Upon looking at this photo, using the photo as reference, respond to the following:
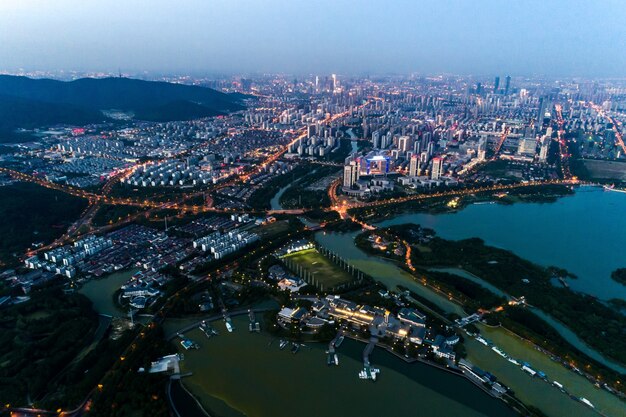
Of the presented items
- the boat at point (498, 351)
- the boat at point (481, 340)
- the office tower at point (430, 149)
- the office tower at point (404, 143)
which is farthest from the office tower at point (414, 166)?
the boat at point (498, 351)

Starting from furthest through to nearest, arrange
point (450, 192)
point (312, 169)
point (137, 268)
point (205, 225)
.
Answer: point (312, 169)
point (450, 192)
point (205, 225)
point (137, 268)

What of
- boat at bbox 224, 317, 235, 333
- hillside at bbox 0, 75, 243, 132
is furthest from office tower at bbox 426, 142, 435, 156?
hillside at bbox 0, 75, 243, 132

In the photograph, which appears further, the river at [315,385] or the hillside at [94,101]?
the hillside at [94,101]

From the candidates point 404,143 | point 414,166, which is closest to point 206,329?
point 414,166

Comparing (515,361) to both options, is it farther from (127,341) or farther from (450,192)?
(450,192)

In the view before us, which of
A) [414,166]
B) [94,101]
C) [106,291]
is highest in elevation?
[94,101]

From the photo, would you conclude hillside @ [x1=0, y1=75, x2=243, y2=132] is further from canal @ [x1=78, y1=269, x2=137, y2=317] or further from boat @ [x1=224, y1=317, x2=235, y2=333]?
boat @ [x1=224, y1=317, x2=235, y2=333]

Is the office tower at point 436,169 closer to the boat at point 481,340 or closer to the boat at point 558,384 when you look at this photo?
the boat at point 481,340

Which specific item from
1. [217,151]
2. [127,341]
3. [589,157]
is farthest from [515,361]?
[589,157]

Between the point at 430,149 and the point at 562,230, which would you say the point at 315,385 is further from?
the point at 430,149
